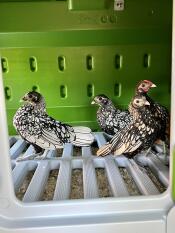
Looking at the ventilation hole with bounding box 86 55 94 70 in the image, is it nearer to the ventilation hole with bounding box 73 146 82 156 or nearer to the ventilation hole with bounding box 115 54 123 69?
the ventilation hole with bounding box 115 54 123 69

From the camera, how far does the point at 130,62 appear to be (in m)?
0.89

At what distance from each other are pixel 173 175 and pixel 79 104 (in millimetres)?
536

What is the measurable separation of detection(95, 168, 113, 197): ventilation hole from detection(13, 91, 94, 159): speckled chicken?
0.12 meters

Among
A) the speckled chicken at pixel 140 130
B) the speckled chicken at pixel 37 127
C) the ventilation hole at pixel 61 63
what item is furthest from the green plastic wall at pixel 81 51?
the speckled chicken at pixel 140 130

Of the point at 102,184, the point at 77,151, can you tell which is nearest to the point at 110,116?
the point at 77,151

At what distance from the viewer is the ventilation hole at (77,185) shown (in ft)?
1.84

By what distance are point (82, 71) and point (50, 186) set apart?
405mm

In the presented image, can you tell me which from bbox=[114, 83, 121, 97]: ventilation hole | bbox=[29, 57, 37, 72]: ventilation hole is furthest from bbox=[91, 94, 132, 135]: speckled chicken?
bbox=[29, 57, 37, 72]: ventilation hole

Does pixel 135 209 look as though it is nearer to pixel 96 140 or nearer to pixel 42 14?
pixel 96 140

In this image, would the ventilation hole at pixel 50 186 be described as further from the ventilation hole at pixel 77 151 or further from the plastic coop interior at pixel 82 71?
the ventilation hole at pixel 77 151

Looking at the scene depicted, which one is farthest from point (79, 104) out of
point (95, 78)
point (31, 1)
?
point (31, 1)

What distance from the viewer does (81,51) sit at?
2.85ft

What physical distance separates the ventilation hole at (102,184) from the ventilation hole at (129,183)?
39 millimetres

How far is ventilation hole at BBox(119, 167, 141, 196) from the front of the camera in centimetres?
56
